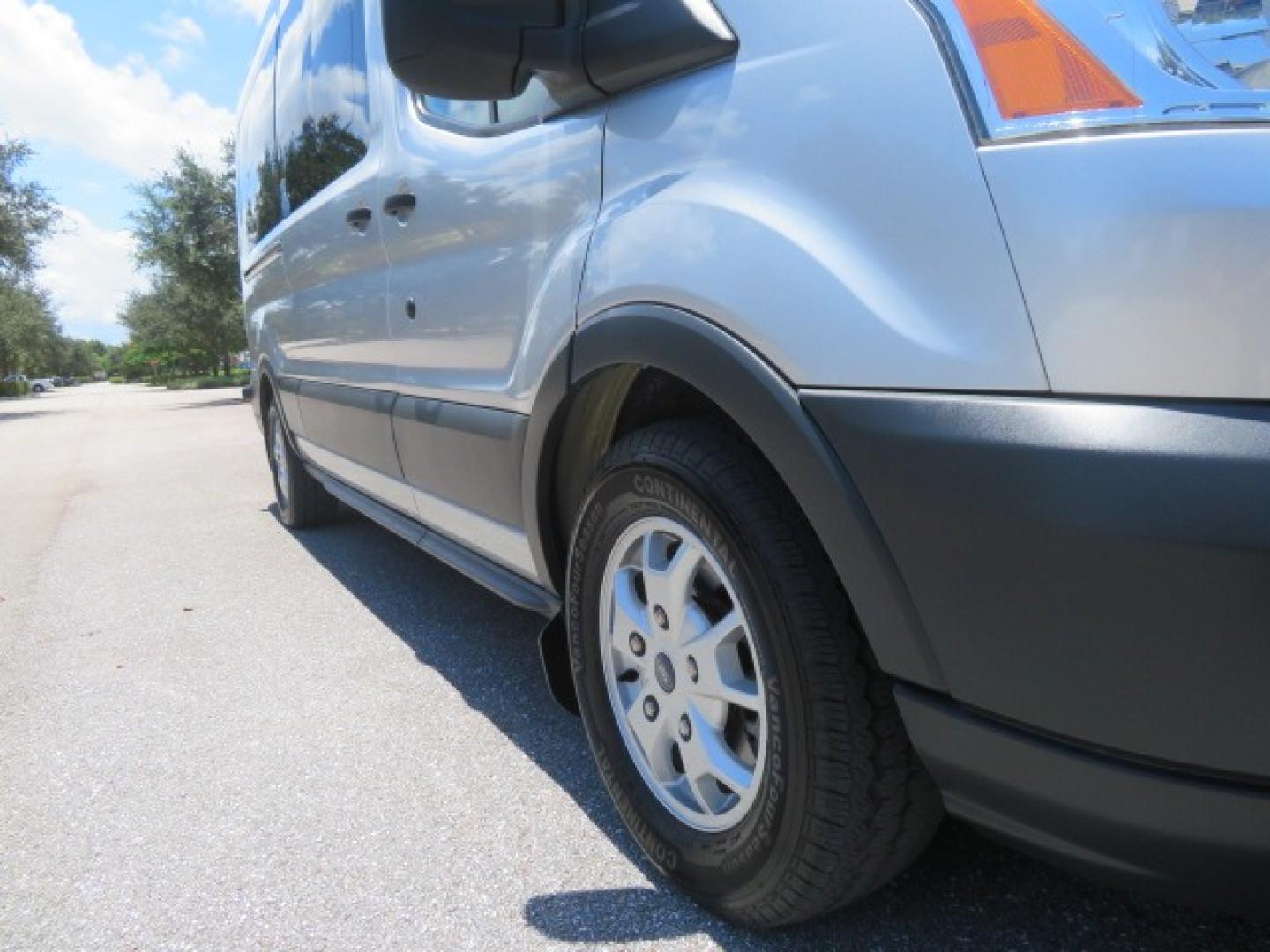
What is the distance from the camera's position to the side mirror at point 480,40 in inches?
57.6

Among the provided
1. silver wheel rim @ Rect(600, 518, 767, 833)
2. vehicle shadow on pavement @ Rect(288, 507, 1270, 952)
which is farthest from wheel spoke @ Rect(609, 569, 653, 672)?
vehicle shadow on pavement @ Rect(288, 507, 1270, 952)

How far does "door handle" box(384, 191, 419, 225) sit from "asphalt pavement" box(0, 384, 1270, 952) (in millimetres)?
1338

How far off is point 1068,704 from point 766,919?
2.20 feet

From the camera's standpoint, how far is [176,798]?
6.98 ft

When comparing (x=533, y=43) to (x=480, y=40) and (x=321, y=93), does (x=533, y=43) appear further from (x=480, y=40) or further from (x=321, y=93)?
(x=321, y=93)

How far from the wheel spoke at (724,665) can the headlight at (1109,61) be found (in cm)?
80

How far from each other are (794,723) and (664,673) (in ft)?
1.24

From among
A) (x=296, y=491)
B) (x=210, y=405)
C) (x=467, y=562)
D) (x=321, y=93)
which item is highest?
(x=321, y=93)

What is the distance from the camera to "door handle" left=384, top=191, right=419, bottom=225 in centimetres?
Result: 236

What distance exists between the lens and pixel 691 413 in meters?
1.60

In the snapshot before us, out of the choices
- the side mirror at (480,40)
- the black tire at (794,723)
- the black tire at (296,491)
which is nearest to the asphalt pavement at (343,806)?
the black tire at (794,723)

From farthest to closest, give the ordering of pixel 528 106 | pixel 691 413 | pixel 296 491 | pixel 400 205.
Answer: pixel 296 491 → pixel 400 205 → pixel 528 106 → pixel 691 413

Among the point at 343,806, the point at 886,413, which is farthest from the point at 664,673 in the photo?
the point at 343,806

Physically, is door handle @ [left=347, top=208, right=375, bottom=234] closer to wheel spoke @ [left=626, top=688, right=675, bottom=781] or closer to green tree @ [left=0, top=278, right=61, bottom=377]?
wheel spoke @ [left=626, top=688, right=675, bottom=781]
